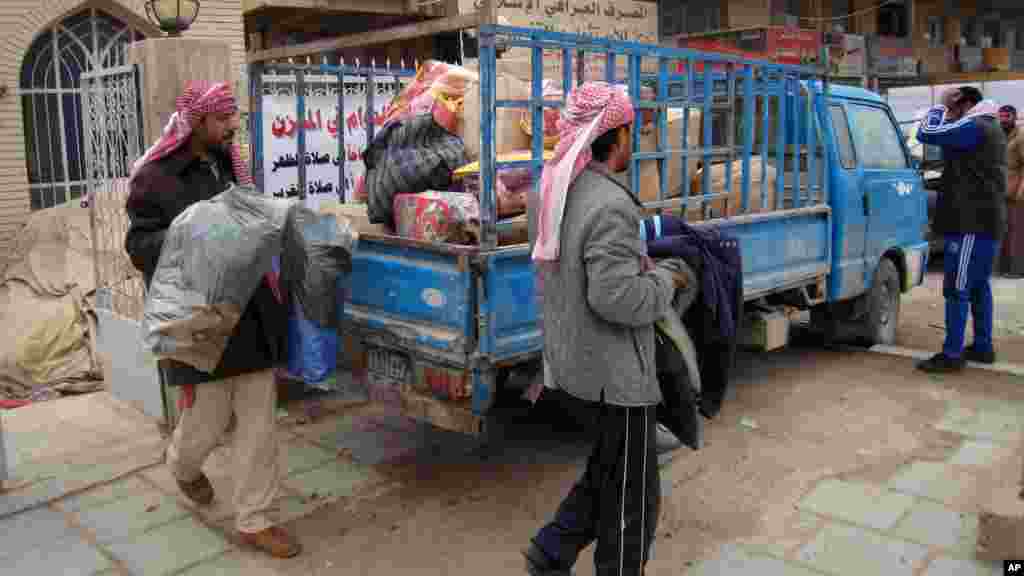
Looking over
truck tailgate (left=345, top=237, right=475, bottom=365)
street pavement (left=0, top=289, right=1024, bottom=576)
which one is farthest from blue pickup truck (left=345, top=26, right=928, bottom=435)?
street pavement (left=0, top=289, right=1024, bottom=576)

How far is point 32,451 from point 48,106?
4618 mm

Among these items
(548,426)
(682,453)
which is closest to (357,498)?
(548,426)

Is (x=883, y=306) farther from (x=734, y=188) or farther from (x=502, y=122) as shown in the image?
(x=502, y=122)

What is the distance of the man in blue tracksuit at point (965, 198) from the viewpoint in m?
5.90

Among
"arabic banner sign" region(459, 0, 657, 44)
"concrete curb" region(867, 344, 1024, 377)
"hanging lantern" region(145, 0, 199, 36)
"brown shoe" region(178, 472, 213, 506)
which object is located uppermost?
"arabic banner sign" region(459, 0, 657, 44)

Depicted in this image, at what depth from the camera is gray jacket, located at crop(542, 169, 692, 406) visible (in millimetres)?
2613

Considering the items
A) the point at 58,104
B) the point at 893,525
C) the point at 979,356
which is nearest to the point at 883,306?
the point at 979,356

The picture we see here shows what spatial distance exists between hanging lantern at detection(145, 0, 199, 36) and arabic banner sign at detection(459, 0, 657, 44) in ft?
12.5

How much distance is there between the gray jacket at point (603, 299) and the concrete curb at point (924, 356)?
430cm

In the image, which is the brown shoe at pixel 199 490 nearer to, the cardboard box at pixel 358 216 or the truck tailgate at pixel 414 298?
the truck tailgate at pixel 414 298

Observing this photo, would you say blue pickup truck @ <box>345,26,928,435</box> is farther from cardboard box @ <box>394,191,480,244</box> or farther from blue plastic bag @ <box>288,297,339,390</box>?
blue plastic bag @ <box>288,297,339,390</box>

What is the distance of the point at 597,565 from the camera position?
9.51ft

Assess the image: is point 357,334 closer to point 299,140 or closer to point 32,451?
point 299,140

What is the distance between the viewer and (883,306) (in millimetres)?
6648
